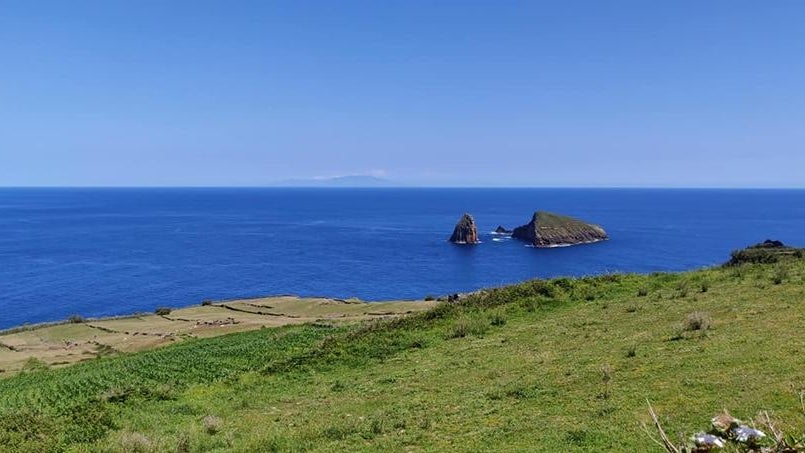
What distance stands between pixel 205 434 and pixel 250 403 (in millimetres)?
4086

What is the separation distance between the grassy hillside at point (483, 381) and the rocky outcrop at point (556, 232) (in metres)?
120

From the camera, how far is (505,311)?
31234 millimetres

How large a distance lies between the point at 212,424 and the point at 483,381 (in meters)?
8.62

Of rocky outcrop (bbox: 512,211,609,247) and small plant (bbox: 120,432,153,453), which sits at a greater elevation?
small plant (bbox: 120,432,153,453)

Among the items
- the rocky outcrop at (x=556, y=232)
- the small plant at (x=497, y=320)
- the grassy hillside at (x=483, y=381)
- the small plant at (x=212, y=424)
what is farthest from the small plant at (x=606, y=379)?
the rocky outcrop at (x=556, y=232)

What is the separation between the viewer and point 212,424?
1662cm

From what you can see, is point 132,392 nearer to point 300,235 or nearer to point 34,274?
point 34,274

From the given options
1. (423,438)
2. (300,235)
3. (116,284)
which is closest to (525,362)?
(423,438)

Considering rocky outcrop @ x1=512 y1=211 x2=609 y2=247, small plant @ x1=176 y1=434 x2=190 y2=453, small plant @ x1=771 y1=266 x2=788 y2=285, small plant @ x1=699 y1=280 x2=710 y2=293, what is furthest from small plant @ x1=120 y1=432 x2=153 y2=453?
rocky outcrop @ x1=512 y1=211 x2=609 y2=247

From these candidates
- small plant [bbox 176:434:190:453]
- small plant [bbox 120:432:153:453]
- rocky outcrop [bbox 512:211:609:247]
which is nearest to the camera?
small plant [bbox 120:432:153:453]

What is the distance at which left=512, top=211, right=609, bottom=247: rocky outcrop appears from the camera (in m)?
153

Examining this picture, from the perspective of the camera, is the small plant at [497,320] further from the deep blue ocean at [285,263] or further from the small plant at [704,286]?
the deep blue ocean at [285,263]

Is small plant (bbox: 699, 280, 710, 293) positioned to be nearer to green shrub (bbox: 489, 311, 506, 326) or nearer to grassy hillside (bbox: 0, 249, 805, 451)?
grassy hillside (bbox: 0, 249, 805, 451)

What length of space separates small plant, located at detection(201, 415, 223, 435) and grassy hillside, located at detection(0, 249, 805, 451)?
4 cm
